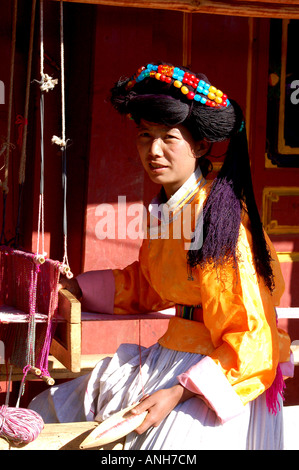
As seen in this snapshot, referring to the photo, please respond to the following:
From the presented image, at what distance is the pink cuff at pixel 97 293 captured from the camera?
274 cm

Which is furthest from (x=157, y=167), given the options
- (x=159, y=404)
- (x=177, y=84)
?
(x=159, y=404)

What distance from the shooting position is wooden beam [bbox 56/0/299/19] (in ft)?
8.46

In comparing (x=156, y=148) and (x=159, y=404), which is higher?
(x=156, y=148)

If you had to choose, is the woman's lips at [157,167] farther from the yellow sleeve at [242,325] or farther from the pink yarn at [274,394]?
the pink yarn at [274,394]

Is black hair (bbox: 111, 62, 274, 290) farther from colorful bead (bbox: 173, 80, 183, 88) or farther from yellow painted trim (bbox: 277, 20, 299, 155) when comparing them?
yellow painted trim (bbox: 277, 20, 299, 155)

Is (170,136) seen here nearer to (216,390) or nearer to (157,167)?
(157,167)

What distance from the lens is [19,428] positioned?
2.15 m

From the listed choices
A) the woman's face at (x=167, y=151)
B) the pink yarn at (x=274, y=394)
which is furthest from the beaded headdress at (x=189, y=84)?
the pink yarn at (x=274, y=394)

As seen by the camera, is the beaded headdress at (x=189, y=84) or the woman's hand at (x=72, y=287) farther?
the woman's hand at (x=72, y=287)

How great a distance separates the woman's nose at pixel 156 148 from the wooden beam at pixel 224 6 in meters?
0.50

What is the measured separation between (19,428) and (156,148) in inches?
38.4

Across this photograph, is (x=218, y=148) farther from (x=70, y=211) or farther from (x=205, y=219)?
(x=205, y=219)

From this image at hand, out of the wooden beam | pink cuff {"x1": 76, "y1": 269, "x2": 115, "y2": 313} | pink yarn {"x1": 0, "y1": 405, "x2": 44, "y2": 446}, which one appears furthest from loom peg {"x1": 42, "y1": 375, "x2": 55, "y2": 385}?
the wooden beam
